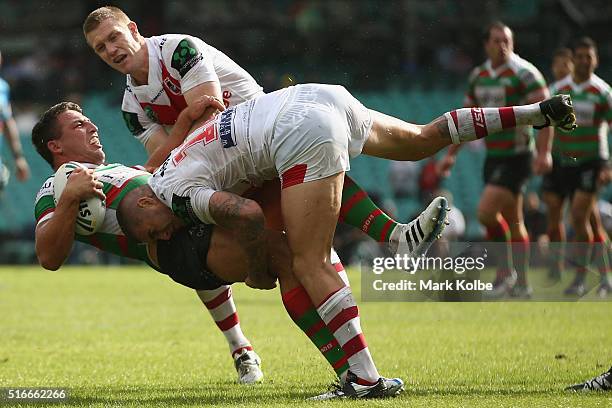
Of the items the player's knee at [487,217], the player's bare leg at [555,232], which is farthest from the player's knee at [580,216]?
the player's knee at [487,217]

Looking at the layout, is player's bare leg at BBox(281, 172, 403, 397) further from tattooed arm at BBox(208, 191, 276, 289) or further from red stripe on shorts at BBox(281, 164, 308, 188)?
tattooed arm at BBox(208, 191, 276, 289)

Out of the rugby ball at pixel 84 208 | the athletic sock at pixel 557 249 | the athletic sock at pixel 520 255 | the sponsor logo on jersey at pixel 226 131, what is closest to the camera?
the sponsor logo on jersey at pixel 226 131

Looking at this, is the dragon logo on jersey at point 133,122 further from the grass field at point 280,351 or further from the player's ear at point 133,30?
the grass field at point 280,351

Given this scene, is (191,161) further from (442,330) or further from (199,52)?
(442,330)

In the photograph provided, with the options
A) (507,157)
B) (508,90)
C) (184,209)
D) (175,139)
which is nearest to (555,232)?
(507,157)

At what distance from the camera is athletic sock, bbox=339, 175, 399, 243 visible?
21.3 ft

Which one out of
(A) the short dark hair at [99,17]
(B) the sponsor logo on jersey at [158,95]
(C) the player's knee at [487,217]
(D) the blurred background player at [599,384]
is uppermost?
(A) the short dark hair at [99,17]

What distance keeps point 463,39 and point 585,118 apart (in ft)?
37.8

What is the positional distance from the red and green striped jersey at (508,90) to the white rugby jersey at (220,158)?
21.4 ft

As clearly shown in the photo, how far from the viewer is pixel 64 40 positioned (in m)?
29.2

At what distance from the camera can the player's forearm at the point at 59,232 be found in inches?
238

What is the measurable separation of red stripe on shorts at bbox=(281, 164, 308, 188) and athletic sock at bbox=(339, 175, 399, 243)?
2.53 feet

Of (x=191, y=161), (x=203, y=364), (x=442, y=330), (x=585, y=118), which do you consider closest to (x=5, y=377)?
(x=203, y=364)

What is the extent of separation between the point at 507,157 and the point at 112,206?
22.9 feet
